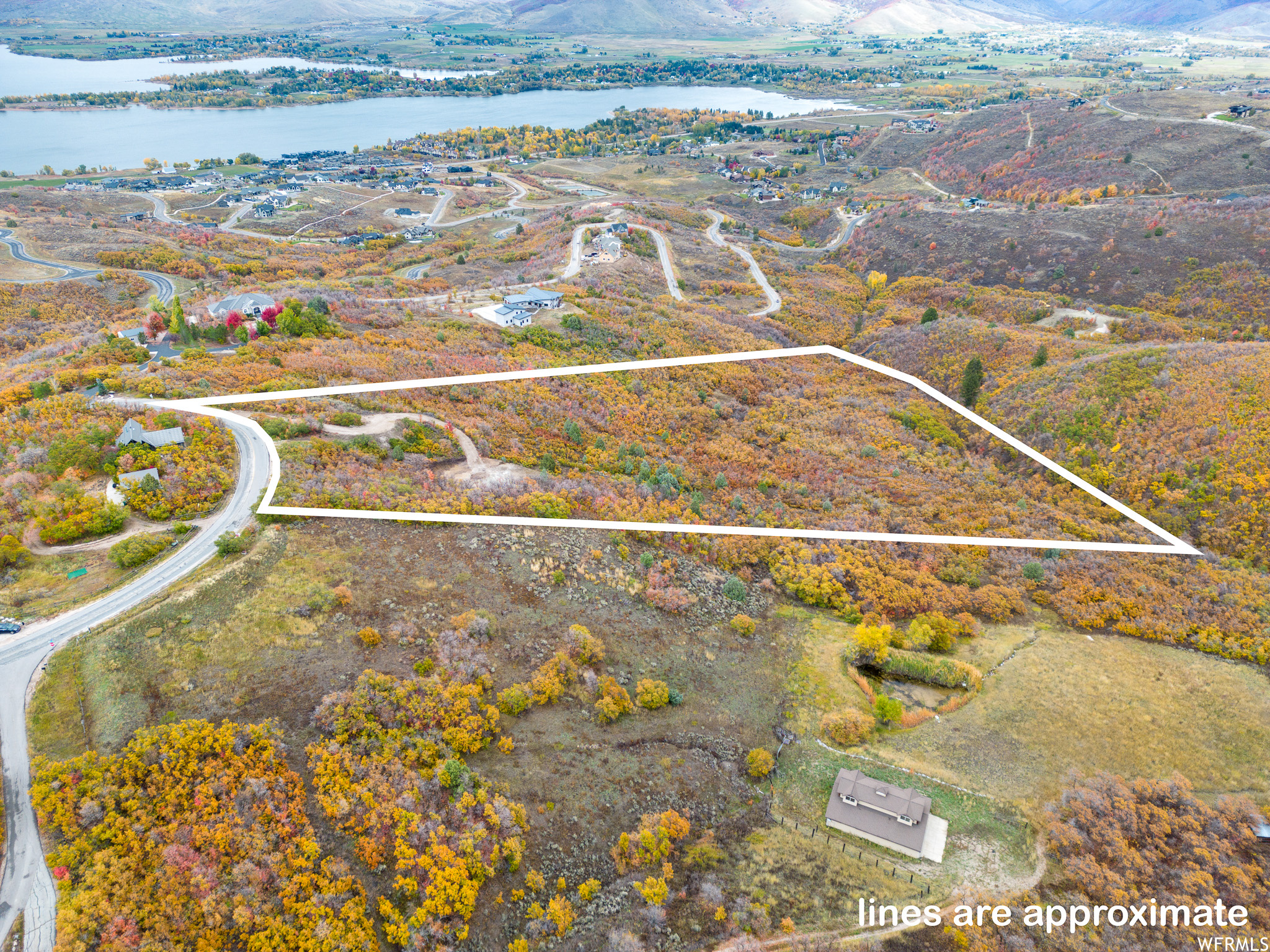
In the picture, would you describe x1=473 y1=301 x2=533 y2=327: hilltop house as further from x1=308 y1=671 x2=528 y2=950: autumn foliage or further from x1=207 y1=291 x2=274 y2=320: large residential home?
x1=308 y1=671 x2=528 y2=950: autumn foliage

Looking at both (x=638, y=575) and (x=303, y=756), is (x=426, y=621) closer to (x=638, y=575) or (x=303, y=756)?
(x=303, y=756)

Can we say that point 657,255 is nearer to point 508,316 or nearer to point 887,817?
point 508,316

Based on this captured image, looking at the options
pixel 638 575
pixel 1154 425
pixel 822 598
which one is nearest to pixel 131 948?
pixel 638 575

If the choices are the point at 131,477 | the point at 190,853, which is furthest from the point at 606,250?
the point at 190,853

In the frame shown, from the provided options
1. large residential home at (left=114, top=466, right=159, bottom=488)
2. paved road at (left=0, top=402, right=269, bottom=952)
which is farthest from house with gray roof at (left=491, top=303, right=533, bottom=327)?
large residential home at (left=114, top=466, right=159, bottom=488)

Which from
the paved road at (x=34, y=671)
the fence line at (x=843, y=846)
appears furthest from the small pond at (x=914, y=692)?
the paved road at (x=34, y=671)
